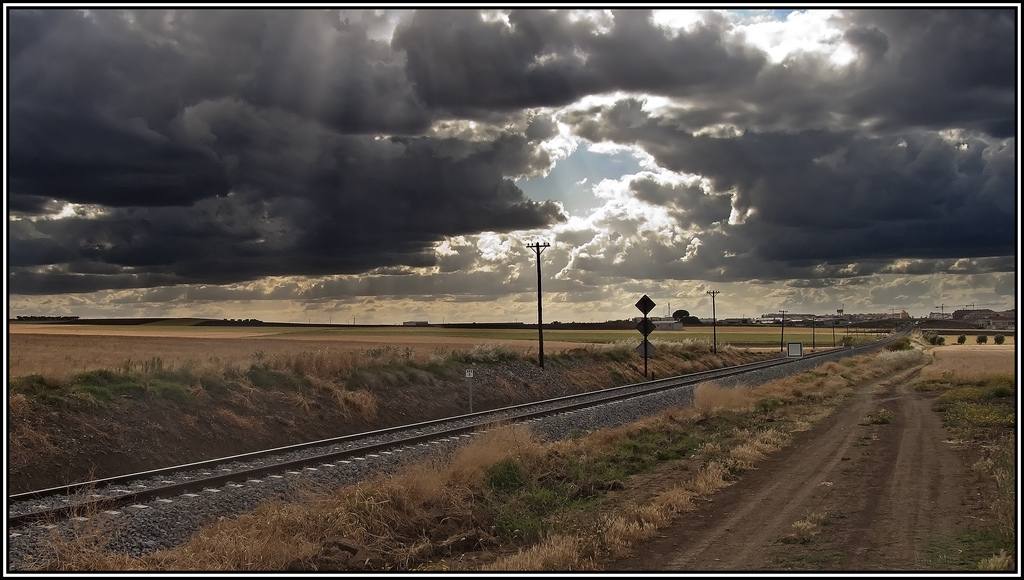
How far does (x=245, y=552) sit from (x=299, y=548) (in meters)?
0.78

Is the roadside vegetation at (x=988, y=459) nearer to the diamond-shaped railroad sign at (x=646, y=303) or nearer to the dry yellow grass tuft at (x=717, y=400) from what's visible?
the dry yellow grass tuft at (x=717, y=400)

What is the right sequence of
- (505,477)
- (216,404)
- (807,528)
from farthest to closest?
(216,404), (505,477), (807,528)

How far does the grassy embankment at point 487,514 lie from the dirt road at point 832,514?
716 mm

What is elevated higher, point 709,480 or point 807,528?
point 807,528

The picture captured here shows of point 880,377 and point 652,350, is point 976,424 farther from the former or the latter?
point 652,350

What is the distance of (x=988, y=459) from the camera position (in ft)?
61.5

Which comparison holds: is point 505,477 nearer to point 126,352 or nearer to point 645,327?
point 645,327

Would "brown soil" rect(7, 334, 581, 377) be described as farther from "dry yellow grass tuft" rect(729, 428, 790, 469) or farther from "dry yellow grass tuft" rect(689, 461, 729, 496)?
"dry yellow grass tuft" rect(729, 428, 790, 469)

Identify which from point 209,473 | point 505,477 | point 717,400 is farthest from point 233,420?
point 717,400

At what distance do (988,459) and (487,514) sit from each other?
513 inches

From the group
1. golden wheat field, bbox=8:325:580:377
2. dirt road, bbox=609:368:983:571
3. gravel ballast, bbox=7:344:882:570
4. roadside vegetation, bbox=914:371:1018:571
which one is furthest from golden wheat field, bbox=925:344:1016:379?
golden wheat field, bbox=8:325:580:377

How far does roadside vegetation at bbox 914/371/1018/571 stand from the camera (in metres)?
11.1

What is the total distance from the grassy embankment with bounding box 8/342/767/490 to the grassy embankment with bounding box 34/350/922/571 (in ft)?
27.6

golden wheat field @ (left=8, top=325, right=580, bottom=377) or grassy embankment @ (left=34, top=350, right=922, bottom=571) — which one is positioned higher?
golden wheat field @ (left=8, top=325, right=580, bottom=377)
